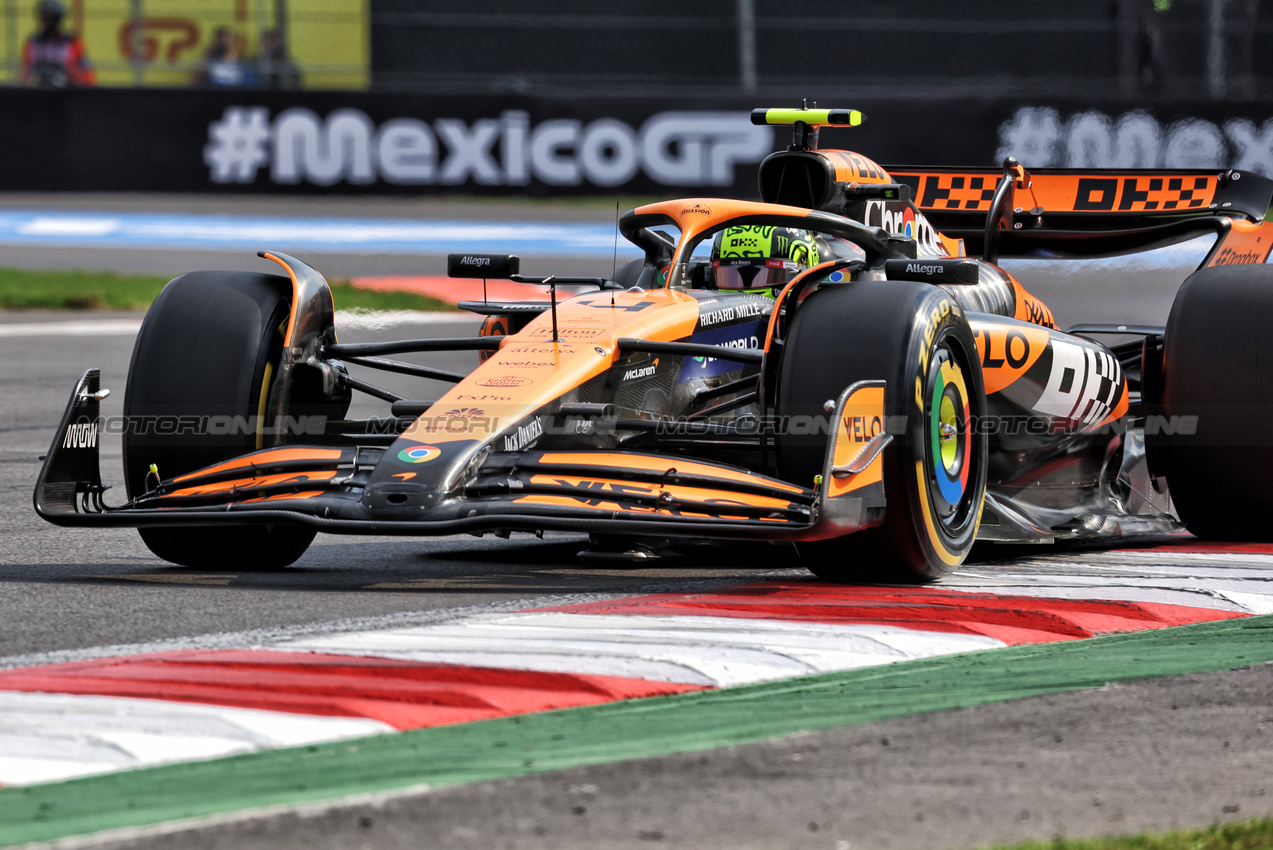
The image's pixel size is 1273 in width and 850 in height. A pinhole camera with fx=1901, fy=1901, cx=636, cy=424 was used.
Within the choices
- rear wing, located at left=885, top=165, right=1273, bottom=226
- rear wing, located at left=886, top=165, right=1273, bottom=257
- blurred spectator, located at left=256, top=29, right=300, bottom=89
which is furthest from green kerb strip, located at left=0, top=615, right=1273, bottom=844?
blurred spectator, located at left=256, top=29, right=300, bottom=89

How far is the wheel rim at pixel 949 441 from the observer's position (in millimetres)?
5727

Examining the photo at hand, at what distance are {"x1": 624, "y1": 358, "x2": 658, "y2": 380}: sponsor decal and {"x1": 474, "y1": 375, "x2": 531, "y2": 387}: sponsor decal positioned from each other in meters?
0.43

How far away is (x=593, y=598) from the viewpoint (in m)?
5.41

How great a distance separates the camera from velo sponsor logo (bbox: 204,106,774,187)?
62.7 feet

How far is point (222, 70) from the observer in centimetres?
2002

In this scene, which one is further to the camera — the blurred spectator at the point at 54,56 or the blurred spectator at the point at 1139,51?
the blurred spectator at the point at 54,56

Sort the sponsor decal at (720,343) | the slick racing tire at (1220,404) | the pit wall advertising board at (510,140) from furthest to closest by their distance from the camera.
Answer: the pit wall advertising board at (510,140)
the slick racing tire at (1220,404)
the sponsor decal at (720,343)

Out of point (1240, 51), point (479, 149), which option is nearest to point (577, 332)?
point (479, 149)

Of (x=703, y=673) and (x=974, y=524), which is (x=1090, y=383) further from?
(x=703, y=673)

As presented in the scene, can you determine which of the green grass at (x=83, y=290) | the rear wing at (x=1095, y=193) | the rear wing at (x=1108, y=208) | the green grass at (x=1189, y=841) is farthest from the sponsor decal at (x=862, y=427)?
the green grass at (x=83, y=290)

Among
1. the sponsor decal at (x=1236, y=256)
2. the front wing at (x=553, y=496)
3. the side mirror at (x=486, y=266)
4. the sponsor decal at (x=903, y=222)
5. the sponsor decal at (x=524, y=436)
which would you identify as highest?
the sponsor decal at (x=903, y=222)

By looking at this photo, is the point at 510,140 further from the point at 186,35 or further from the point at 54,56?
the point at 54,56

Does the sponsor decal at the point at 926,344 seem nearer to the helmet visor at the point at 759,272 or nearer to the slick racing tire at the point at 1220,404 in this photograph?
the helmet visor at the point at 759,272

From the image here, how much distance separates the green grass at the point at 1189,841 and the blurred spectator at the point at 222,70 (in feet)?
58.0
